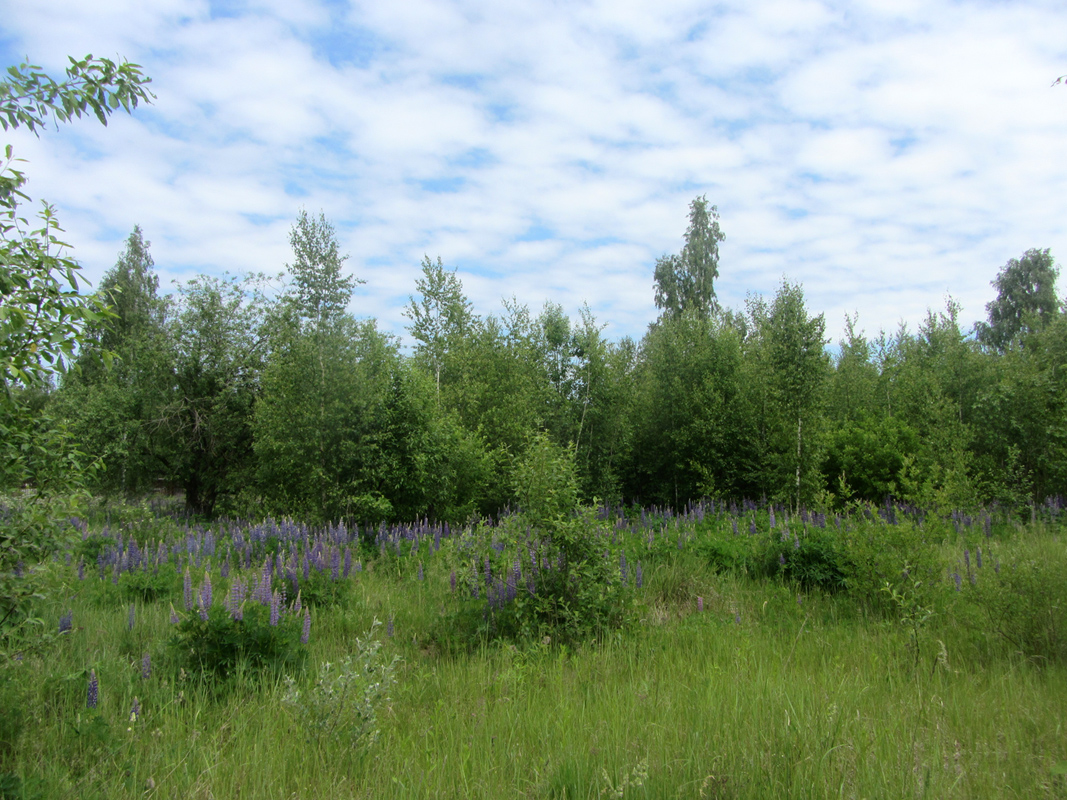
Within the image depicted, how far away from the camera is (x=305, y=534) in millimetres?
9047

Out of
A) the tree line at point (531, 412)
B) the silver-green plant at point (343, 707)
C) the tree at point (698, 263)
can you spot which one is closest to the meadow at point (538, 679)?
the silver-green plant at point (343, 707)

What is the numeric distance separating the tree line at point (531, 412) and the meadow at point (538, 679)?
4.82m

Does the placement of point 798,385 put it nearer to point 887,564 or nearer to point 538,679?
point 887,564

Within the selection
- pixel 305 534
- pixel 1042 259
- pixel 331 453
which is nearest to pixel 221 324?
pixel 331 453

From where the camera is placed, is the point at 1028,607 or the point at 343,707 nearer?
the point at 343,707

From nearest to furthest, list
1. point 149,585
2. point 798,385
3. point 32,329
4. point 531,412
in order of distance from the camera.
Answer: point 32,329, point 149,585, point 798,385, point 531,412

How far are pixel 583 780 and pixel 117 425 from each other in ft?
62.0

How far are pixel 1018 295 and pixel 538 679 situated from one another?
50913mm

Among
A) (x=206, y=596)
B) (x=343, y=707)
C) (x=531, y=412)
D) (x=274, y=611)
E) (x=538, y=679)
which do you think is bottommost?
(x=538, y=679)

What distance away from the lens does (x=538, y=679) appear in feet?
15.5

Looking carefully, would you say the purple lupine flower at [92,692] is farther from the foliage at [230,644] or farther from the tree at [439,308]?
the tree at [439,308]

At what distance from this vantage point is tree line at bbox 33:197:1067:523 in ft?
A: 42.8

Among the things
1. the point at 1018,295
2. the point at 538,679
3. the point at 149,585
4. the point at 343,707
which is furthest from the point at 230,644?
the point at 1018,295

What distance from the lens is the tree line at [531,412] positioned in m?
13.1
